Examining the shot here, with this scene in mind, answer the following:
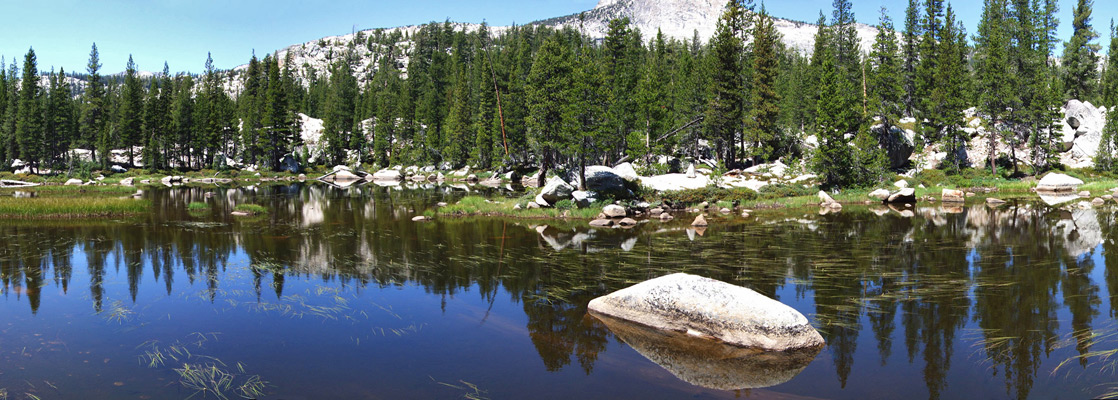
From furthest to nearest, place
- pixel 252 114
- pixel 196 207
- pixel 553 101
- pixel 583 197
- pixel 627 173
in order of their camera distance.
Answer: pixel 252 114 → pixel 553 101 → pixel 627 173 → pixel 196 207 → pixel 583 197

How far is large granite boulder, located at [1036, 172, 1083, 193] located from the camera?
150 ft

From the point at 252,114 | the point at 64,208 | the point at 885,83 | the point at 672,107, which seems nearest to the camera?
the point at 64,208

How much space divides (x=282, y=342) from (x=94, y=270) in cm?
1077

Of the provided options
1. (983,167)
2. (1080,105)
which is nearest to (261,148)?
(983,167)

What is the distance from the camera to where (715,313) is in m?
10.5

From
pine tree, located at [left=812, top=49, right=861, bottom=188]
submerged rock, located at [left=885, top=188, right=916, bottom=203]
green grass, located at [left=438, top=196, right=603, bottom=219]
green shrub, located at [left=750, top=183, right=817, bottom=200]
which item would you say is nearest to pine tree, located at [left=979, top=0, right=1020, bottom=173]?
pine tree, located at [left=812, top=49, right=861, bottom=188]

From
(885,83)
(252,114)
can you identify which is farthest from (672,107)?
(252,114)

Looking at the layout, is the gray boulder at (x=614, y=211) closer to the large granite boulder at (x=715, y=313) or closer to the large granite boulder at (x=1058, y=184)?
the large granite boulder at (x=715, y=313)

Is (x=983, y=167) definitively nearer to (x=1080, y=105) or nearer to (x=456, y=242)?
(x=1080, y=105)

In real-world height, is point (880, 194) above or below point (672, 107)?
below

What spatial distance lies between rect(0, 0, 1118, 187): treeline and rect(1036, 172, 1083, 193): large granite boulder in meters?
6.48

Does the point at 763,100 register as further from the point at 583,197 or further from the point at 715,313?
the point at 715,313

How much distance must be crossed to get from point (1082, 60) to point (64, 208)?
100m

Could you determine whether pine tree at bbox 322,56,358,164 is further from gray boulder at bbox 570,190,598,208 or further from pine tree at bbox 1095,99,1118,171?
pine tree at bbox 1095,99,1118,171
